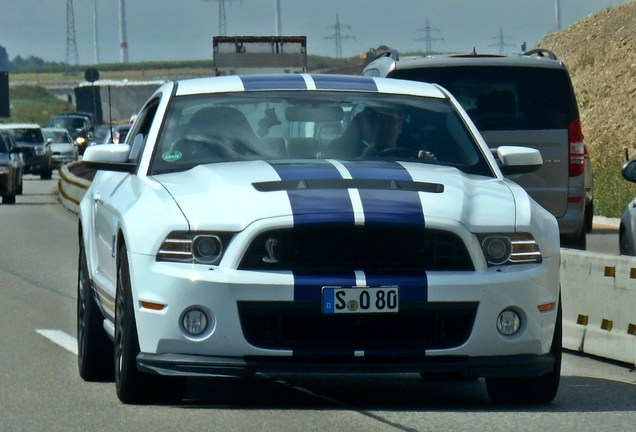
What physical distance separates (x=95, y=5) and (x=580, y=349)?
11454cm

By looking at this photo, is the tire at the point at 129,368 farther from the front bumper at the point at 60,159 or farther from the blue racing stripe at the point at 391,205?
the front bumper at the point at 60,159

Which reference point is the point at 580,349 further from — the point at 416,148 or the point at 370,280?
the point at 370,280

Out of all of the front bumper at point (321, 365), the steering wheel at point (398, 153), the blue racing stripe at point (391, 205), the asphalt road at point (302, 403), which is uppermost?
the steering wheel at point (398, 153)

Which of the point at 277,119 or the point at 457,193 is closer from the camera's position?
the point at 457,193

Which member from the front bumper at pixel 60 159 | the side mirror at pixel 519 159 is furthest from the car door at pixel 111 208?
the front bumper at pixel 60 159

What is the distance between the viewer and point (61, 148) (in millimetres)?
62406

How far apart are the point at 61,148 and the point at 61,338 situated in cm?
5166

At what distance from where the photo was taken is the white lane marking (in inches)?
428

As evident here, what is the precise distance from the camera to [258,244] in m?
7.46

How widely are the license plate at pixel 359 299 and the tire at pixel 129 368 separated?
35.4 inches

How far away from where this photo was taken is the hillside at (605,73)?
162ft

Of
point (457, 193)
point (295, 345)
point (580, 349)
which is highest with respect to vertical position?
point (457, 193)

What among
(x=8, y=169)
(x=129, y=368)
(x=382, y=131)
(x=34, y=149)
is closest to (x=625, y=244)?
(x=382, y=131)

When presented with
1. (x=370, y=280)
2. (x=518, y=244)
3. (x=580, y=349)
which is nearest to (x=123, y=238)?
(x=370, y=280)
